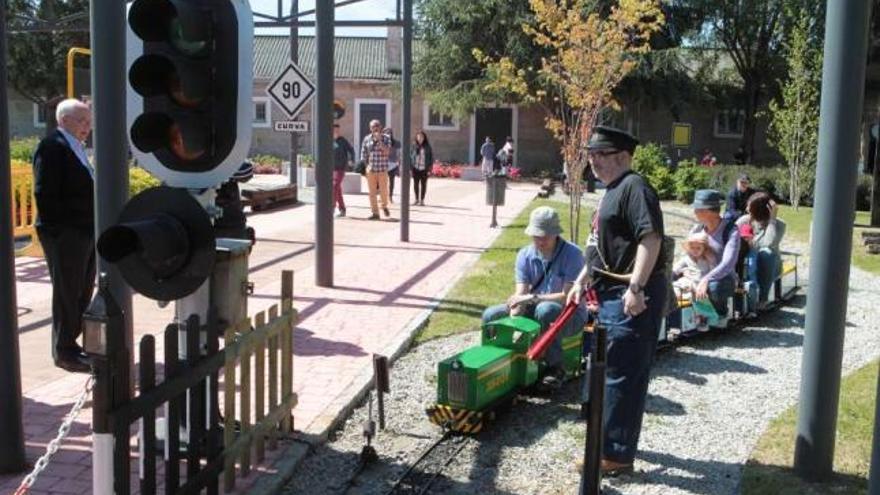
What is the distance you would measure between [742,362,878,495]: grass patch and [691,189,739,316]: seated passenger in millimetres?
1772

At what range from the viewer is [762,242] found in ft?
31.3

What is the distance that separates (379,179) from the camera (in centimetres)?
1788

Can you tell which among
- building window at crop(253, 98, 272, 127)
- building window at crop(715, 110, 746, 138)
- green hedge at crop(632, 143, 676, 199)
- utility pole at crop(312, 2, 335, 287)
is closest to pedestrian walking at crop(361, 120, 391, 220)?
utility pole at crop(312, 2, 335, 287)

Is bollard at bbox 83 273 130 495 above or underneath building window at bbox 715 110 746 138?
underneath

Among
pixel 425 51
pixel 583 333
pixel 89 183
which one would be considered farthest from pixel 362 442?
pixel 425 51

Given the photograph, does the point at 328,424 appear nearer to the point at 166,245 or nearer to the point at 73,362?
the point at 73,362

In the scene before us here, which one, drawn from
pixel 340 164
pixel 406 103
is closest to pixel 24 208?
pixel 406 103

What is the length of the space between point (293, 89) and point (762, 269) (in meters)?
7.10

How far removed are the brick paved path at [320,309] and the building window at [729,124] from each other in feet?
78.8

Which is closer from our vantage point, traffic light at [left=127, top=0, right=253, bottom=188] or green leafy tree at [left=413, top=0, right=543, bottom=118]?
traffic light at [left=127, top=0, right=253, bottom=188]

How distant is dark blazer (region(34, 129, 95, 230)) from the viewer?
243 inches

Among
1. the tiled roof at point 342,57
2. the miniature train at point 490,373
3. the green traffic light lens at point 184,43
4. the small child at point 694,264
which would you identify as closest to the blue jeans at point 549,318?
the miniature train at point 490,373

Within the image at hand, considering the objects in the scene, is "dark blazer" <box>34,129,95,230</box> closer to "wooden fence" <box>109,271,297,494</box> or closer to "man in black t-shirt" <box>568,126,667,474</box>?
"wooden fence" <box>109,271,297,494</box>

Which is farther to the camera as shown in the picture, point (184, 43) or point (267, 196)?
point (267, 196)
